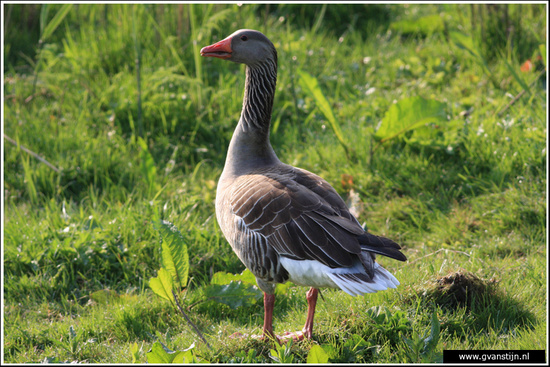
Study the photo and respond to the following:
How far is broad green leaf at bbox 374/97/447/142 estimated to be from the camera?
5.00 metres

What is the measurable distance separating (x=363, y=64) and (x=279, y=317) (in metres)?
4.10

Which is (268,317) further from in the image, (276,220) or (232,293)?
(276,220)

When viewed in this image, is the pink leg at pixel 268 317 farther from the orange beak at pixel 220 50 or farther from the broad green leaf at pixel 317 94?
the broad green leaf at pixel 317 94

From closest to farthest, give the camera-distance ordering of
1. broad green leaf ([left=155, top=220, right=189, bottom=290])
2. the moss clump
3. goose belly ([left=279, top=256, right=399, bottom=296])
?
goose belly ([left=279, top=256, right=399, bottom=296])
the moss clump
broad green leaf ([left=155, top=220, right=189, bottom=290])

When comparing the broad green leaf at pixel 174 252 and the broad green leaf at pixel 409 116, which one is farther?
the broad green leaf at pixel 409 116

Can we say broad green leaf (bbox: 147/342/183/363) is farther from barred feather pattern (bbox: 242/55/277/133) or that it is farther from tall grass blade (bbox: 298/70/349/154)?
tall grass blade (bbox: 298/70/349/154)

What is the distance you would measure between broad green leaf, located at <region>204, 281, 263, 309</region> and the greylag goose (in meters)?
0.42

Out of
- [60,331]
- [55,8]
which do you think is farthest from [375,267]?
[55,8]

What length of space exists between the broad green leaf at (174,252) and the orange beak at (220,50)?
131cm

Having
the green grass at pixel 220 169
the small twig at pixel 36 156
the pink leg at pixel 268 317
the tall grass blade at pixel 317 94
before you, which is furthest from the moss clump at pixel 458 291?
the small twig at pixel 36 156

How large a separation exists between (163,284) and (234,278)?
20.6 inches

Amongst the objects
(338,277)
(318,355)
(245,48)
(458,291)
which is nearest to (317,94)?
(245,48)

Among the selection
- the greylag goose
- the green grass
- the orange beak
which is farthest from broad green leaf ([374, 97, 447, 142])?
the orange beak

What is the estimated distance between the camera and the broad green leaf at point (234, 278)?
3945 millimetres
